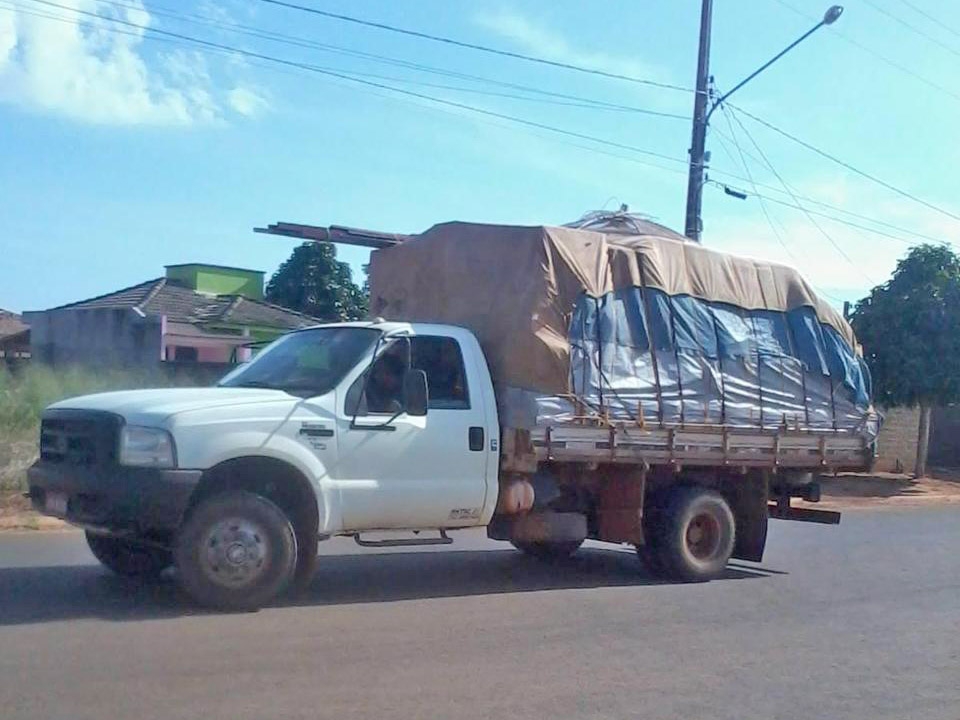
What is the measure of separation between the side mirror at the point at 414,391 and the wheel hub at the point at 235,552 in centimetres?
151

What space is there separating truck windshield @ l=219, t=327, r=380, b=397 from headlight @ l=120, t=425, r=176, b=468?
47.4 inches

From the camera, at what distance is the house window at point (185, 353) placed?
29.2 metres

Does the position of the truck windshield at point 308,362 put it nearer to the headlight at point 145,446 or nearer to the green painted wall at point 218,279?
the headlight at point 145,446

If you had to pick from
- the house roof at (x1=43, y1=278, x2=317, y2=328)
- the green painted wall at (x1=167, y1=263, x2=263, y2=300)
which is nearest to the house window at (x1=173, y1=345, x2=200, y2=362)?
the house roof at (x1=43, y1=278, x2=317, y2=328)

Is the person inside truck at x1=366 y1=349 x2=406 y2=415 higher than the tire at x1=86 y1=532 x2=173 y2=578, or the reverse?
the person inside truck at x1=366 y1=349 x2=406 y2=415

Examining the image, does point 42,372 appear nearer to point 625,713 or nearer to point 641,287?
point 641,287

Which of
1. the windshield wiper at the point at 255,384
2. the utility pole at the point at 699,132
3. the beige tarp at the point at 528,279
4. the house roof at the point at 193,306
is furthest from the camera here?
the house roof at the point at 193,306

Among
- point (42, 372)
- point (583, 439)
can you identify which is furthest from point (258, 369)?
point (42, 372)

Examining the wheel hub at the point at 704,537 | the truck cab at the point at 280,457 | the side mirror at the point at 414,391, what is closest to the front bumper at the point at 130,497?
the truck cab at the point at 280,457

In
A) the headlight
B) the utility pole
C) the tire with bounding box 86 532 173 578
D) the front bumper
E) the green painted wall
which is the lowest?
the tire with bounding box 86 532 173 578

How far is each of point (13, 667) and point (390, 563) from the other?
5.34 m

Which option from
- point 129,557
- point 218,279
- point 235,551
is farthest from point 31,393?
point 218,279

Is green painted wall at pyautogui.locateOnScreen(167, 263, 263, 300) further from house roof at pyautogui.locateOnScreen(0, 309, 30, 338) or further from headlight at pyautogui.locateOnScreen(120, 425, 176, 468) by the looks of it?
headlight at pyautogui.locateOnScreen(120, 425, 176, 468)

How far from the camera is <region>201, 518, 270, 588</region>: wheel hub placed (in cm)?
868
